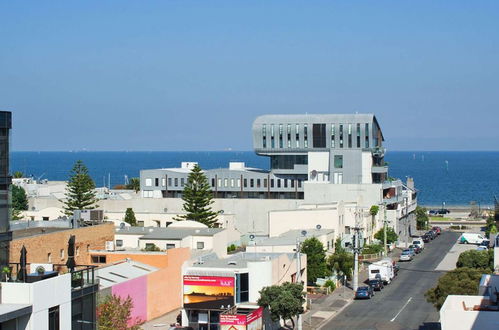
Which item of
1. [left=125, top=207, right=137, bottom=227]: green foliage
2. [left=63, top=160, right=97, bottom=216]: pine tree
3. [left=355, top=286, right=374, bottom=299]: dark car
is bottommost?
[left=355, top=286, right=374, bottom=299]: dark car

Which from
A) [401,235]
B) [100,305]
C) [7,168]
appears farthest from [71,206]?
[7,168]

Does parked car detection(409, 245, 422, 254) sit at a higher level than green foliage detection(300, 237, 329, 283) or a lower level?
lower

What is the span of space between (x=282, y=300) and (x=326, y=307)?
10227 mm

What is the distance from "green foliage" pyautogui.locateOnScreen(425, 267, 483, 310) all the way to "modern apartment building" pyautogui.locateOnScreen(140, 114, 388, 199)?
5127cm

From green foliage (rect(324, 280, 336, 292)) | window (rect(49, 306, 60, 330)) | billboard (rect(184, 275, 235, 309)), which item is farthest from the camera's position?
green foliage (rect(324, 280, 336, 292))

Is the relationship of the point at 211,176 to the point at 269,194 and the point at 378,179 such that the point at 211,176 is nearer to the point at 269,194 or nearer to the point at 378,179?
the point at 269,194

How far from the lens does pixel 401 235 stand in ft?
324

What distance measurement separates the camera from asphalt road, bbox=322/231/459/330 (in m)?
49.8

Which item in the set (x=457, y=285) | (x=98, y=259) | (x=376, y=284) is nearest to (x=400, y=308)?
(x=376, y=284)

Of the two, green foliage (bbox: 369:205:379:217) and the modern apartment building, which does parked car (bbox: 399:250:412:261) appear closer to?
green foliage (bbox: 369:205:379:217)

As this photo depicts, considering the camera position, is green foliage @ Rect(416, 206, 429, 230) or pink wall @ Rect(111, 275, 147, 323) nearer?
pink wall @ Rect(111, 275, 147, 323)

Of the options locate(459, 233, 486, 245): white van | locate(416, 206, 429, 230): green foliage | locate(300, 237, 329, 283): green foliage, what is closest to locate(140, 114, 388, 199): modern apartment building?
locate(459, 233, 486, 245): white van

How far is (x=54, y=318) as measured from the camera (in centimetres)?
2227

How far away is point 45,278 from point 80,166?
64.0 m
